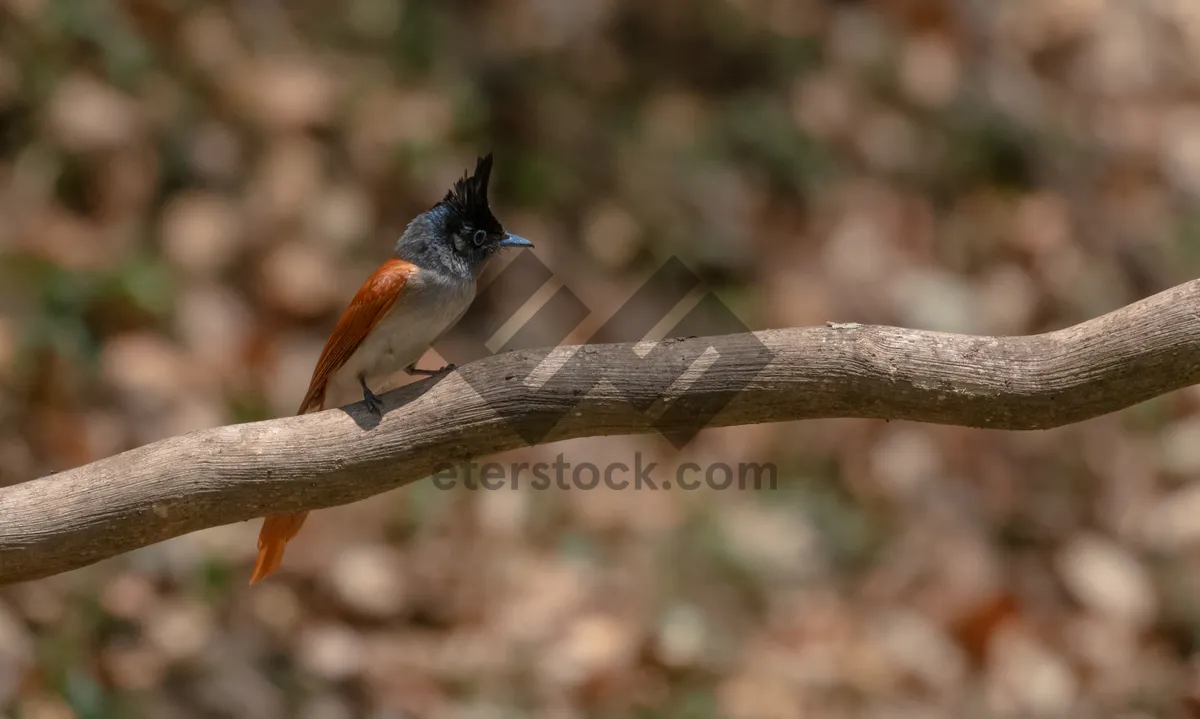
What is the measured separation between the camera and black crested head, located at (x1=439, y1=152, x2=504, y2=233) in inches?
143

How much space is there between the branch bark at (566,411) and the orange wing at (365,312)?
2.08ft

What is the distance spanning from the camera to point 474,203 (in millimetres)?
3646

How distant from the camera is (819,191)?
23.1 feet

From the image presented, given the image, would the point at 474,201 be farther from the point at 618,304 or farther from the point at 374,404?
the point at 618,304

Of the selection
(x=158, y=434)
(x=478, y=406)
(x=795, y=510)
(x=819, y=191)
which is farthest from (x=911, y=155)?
(x=478, y=406)

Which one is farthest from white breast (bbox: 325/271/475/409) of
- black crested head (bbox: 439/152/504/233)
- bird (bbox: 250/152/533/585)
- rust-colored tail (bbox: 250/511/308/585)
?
rust-colored tail (bbox: 250/511/308/585)

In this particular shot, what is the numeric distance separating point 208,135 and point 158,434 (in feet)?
5.97

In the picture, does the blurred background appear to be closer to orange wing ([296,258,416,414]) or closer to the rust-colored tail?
the rust-colored tail

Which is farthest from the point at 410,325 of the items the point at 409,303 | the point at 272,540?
the point at 272,540

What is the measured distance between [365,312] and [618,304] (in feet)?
9.04

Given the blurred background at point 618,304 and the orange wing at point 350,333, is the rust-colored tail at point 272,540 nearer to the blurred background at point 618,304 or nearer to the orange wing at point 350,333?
the orange wing at point 350,333

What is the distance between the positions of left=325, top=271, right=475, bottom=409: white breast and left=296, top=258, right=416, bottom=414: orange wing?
0.06ft

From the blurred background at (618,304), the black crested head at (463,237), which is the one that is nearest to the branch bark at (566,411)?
the black crested head at (463,237)

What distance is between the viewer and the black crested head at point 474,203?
3625mm
